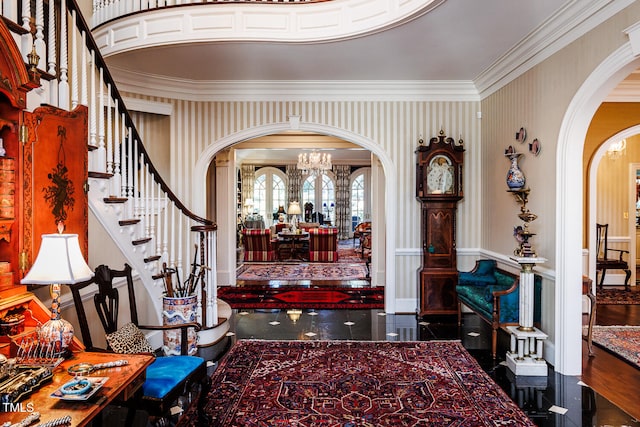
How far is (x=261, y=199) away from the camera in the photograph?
1673 centimetres

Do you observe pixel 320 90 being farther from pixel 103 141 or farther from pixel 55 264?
pixel 55 264

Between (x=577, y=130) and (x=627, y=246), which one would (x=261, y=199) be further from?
(x=577, y=130)

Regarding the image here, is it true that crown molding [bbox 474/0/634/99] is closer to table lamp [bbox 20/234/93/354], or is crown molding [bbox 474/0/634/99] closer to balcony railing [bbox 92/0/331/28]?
balcony railing [bbox 92/0/331/28]

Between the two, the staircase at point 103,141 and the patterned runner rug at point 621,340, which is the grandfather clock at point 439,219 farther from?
the staircase at point 103,141

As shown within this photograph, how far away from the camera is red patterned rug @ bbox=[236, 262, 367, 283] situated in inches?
346

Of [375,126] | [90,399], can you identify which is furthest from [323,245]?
[90,399]

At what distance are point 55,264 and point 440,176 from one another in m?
4.91

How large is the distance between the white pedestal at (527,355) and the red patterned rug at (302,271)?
4.86 m

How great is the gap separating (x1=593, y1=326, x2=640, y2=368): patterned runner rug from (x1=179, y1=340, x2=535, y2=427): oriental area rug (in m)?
1.59

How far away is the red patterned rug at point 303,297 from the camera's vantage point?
21.0 feet

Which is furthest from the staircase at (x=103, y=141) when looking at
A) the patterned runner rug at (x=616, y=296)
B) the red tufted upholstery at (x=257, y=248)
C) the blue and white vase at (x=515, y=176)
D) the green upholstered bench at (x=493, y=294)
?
the patterned runner rug at (x=616, y=296)

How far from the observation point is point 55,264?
2100mm

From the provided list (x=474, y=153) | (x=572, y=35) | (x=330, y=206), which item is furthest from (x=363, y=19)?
(x=330, y=206)

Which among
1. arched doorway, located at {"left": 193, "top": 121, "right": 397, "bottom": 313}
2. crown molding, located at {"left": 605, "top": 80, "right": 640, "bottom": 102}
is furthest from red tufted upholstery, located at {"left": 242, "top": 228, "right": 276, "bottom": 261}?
crown molding, located at {"left": 605, "top": 80, "right": 640, "bottom": 102}
